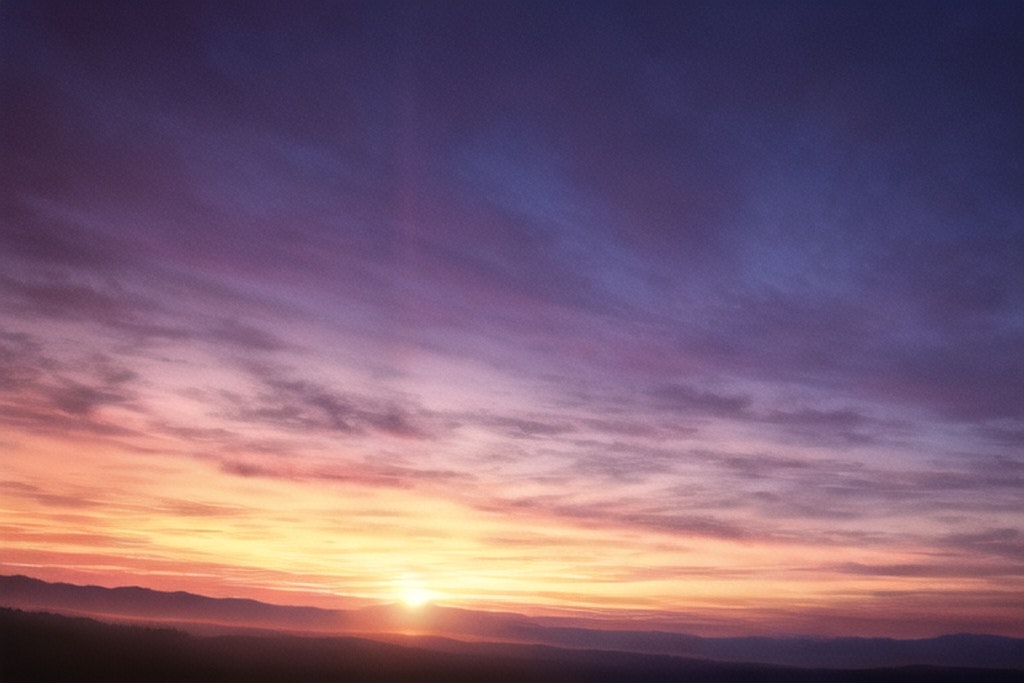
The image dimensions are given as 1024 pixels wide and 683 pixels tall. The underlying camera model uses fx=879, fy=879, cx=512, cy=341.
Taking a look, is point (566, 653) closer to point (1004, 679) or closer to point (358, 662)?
point (1004, 679)

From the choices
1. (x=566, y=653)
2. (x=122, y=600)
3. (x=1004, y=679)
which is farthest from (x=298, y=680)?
(x=122, y=600)

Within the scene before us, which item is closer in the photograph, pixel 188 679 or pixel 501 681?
pixel 188 679

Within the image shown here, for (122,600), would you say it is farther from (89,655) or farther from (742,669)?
(89,655)

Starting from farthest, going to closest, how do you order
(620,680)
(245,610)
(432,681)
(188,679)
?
(245,610) < (620,680) < (432,681) < (188,679)

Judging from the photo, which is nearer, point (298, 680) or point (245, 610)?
point (298, 680)

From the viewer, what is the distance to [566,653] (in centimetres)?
15088

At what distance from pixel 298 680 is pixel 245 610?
151m

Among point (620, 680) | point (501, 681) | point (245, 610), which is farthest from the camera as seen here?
point (245, 610)

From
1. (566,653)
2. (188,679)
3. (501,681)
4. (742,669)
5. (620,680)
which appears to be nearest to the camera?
(188,679)

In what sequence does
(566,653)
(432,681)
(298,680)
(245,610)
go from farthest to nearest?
(245,610) < (566,653) < (432,681) < (298,680)

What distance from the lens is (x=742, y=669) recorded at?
12388cm

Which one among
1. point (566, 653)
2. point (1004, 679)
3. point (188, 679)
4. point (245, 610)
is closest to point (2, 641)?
point (188, 679)

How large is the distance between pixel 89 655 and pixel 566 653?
121448mm

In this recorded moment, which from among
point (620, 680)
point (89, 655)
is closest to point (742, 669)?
point (620, 680)
